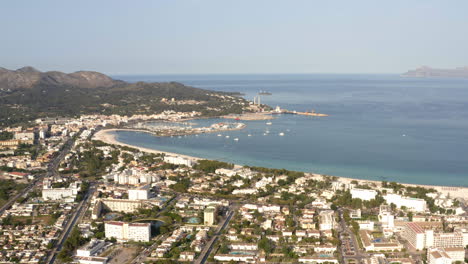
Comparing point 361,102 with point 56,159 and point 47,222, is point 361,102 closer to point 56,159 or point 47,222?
point 56,159

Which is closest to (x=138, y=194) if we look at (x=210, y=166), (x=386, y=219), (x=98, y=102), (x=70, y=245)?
(x=70, y=245)

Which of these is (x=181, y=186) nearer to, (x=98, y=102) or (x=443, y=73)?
(x=98, y=102)

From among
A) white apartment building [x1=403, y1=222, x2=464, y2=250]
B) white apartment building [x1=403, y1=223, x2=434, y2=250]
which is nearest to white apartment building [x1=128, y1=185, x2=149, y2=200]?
white apartment building [x1=403, y1=223, x2=434, y2=250]

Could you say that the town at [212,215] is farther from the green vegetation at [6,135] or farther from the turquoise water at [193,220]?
the green vegetation at [6,135]

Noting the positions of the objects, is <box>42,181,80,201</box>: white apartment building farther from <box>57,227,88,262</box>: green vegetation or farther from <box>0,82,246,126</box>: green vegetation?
<box>0,82,246,126</box>: green vegetation

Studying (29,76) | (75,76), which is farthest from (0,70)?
(75,76)

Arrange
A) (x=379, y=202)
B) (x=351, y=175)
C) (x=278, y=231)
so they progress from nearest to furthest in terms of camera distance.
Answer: (x=278, y=231), (x=379, y=202), (x=351, y=175)
